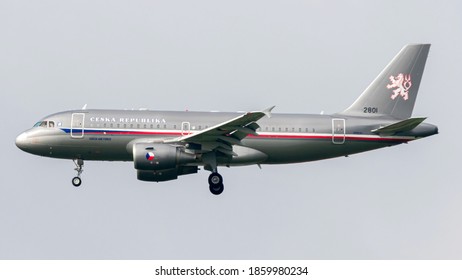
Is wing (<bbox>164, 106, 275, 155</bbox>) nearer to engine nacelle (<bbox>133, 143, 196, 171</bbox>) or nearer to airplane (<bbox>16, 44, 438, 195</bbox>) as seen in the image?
airplane (<bbox>16, 44, 438, 195</bbox>)

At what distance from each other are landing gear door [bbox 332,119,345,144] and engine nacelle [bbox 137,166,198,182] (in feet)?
25.8

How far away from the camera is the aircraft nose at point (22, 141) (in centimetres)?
6203

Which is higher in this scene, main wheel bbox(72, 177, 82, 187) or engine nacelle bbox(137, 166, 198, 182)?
engine nacelle bbox(137, 166, 198, 182)

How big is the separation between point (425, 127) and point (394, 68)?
15.9 ft

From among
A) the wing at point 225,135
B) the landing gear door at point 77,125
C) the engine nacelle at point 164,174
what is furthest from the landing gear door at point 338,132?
the landing gear door at point 77,125

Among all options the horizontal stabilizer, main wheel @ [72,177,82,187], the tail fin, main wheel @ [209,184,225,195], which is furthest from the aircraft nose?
the horizontal stabilizer

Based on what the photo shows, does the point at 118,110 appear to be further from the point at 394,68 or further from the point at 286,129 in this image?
the point at 394,68

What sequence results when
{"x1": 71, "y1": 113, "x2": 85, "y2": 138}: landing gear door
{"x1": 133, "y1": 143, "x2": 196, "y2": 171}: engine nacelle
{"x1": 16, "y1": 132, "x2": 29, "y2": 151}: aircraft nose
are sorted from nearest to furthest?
1. {"x1": 133, "y1": 143, "x2": 196, "y2": 171}: engine nacelle
2. {"x1": 71, "y1": 113, "x2": 85, "y2": 138}: landing gear door
3. {"x1": 16, "y1": 132, "x2": 29, "y2": 151}: aircraft nose

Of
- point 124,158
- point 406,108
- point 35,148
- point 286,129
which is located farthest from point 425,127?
point 35,148

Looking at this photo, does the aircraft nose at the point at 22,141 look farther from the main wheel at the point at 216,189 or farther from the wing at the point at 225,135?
the main wheel at the point at 216,189

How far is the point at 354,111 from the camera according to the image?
64.6 meters

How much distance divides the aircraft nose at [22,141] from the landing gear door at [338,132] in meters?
16.9

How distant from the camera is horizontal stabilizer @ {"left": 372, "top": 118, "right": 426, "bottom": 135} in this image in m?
60.6

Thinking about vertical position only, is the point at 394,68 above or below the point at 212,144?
above
